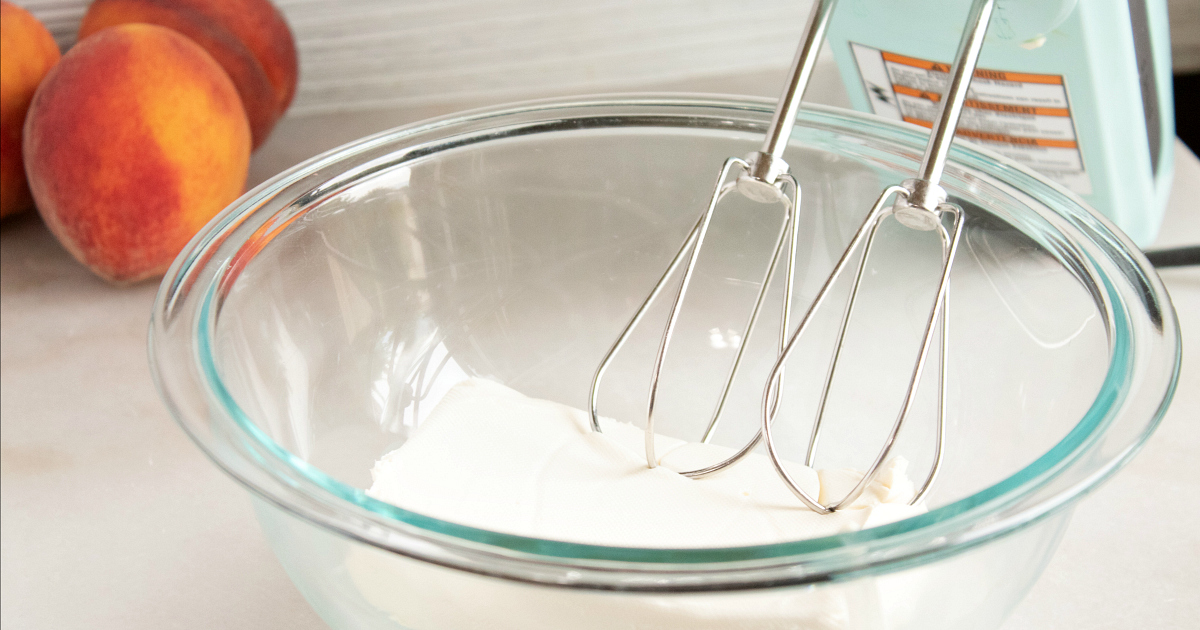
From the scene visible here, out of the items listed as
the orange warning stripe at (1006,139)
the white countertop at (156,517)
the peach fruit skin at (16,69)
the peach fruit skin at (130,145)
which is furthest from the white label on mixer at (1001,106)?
the peach fruit skin at (16,69)

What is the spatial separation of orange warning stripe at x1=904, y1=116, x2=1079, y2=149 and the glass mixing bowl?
0.10 metres

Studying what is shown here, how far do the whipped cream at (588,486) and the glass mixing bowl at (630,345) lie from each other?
2cm

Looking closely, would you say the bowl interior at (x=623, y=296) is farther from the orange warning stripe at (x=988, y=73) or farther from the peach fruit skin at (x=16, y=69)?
the peach fruit skin at (x=16, y=69)

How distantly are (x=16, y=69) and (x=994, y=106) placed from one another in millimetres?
520

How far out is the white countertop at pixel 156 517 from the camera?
32 centimetres

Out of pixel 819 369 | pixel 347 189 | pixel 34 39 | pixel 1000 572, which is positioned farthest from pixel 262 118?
pixel 1000 572

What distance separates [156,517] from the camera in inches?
14.8

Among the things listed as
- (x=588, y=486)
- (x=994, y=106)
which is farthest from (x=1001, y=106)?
(x=588, y=486)

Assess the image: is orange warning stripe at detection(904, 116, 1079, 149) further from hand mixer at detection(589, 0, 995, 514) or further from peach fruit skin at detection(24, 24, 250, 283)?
peach fruit skin at detection(24, 24, 250, 283)

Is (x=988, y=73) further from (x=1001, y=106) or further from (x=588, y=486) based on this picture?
(x=588, y=486)

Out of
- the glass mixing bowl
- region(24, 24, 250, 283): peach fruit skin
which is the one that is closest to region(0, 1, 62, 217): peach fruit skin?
region(24, 24, 250, 283): peach fruit skin

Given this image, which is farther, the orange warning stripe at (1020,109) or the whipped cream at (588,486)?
the orange warning stripe at (1020,109)

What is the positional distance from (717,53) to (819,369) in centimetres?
38

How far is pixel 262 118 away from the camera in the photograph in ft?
1.90
